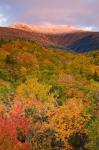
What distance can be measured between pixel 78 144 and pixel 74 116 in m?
5.30

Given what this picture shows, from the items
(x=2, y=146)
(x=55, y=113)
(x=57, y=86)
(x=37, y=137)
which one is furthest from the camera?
(x=57, y=86)

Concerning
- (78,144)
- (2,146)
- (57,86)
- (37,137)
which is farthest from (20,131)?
(57,86)

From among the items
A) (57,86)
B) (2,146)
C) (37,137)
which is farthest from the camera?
(57,86)

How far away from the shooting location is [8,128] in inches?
2680

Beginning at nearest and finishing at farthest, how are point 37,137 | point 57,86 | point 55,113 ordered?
point 37,137
point 55,113
point 57,86

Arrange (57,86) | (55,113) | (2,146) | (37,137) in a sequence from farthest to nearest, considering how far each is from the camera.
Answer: (57,86), (55,113), (37,137), (2,146)

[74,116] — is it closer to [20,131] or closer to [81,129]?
[81,129]

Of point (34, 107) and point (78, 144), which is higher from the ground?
point (34, 107)

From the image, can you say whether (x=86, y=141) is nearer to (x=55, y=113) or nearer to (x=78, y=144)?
(x=78, y=144)

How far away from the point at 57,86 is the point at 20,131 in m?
50.5

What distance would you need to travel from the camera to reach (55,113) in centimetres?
7688

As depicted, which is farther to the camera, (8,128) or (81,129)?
(81,129)

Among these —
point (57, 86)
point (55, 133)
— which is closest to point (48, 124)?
point (55, 133)

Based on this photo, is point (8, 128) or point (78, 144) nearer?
point (8, 128)
